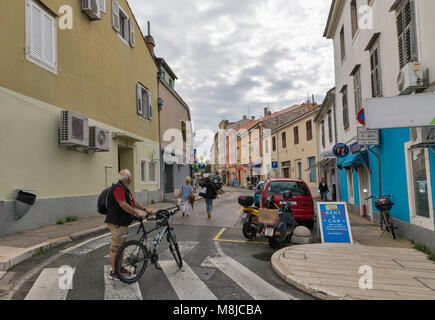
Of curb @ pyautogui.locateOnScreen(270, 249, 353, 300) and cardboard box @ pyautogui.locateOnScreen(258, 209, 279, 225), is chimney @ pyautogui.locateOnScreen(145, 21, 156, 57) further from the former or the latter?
curb @ pyautogui.locateOnScreen(270, 249, 353, 300)

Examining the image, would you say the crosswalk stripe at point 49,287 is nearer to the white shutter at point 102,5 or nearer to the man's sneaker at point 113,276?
the man's sneaker at point 113,276

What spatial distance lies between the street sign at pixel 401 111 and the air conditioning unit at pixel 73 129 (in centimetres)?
859

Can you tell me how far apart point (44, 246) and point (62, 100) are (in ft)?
17.8

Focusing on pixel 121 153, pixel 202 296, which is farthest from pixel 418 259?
pixel 121 153

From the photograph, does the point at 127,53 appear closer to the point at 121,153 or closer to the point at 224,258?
the point at 121,153

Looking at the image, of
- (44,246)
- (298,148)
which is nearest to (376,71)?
(44,246)

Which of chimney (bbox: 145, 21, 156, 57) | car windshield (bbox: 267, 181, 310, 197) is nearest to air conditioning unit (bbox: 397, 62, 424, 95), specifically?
car windshield (bbox: 267, 181, 310, 197)

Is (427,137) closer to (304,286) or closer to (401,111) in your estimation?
(401,111)

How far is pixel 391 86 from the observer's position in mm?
8305

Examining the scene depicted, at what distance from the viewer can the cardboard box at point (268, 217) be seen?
290 inches

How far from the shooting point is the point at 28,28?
8766mm

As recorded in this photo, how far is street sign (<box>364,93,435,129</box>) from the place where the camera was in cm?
460

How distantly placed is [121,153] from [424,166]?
13.3 m
